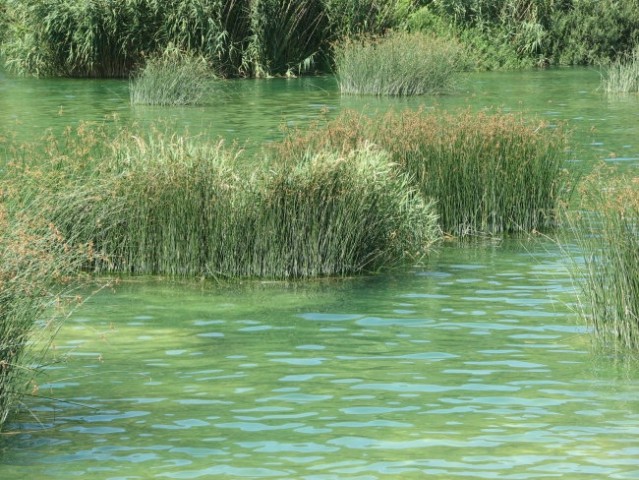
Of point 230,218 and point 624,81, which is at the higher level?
point 624,81

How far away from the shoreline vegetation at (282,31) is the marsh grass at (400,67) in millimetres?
692

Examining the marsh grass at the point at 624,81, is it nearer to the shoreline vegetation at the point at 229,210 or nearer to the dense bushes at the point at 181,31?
the dense bushes at the point at 181,31

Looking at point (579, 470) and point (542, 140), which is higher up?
point (542, 140)

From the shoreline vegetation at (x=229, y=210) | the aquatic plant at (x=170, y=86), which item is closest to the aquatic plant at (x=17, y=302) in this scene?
the shoreline vegetation at (x=229, y=210)

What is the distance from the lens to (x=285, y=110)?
90.5ft

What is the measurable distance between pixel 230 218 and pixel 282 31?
2417cm

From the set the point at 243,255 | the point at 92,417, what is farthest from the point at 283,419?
the point at 243,255

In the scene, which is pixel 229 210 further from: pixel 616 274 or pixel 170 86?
pixel 170 86

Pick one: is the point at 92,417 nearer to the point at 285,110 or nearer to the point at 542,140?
the point at 542,140

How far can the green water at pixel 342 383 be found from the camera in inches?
291

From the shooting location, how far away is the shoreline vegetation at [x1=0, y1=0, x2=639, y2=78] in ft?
111

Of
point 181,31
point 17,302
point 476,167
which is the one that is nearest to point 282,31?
point 181,31

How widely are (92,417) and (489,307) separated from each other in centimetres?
417

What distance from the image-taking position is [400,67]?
29.6 metres
